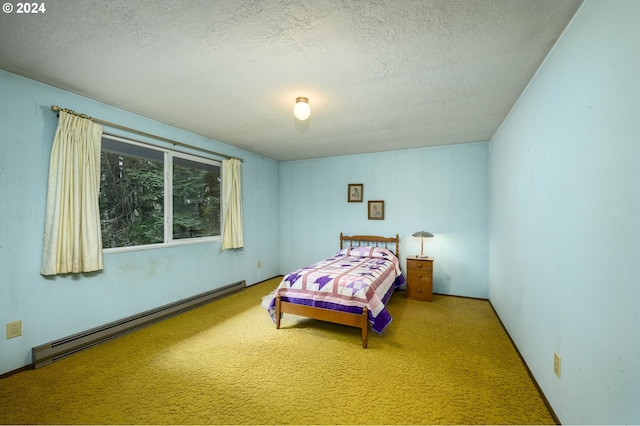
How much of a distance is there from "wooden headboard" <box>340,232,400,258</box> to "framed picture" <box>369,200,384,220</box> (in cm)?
35

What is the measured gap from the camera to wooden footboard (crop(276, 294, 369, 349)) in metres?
2.57

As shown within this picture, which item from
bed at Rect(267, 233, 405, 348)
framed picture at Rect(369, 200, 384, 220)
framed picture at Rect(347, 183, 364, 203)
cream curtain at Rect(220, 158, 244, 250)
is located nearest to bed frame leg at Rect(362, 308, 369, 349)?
bed at Rect(267, 233, 405, 348)

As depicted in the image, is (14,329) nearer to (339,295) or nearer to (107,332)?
(107,332)

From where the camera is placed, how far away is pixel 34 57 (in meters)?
1.90

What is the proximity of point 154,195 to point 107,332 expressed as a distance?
61.5 inches

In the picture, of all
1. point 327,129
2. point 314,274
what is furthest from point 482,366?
point 327,129

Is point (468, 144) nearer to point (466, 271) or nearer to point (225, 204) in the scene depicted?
point (466, 271)

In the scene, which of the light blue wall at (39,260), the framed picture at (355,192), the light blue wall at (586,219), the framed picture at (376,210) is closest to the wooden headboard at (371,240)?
the framed picture at (376,210)

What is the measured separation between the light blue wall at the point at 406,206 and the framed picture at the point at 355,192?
8 centimetres

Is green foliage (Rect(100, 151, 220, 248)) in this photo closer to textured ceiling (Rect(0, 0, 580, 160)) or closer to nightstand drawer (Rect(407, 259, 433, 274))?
textured ceiling (Rect(0, 0, 580, 160))

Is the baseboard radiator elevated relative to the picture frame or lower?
lower

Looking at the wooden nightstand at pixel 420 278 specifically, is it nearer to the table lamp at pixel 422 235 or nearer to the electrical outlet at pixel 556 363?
the table lamp at pixel 422 235

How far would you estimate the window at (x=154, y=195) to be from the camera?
283cm

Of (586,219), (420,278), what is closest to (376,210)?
(420,278)
